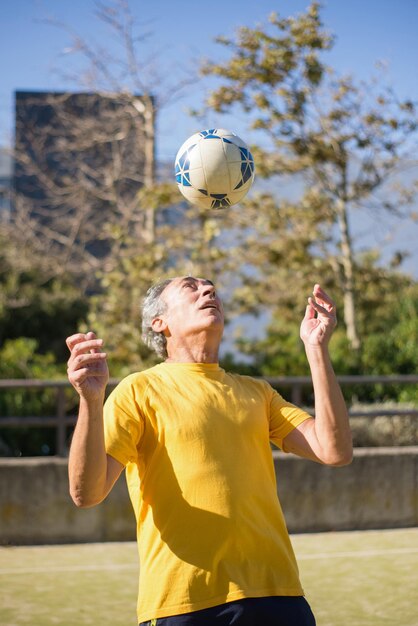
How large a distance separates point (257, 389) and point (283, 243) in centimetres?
1068

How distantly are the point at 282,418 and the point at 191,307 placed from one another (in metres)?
0.51

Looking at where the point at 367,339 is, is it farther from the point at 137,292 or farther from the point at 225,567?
the point at 225,567

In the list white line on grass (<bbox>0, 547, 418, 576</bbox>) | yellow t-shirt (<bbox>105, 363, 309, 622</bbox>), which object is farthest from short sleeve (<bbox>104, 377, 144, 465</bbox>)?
white line on grass (<bbox>0, 547, 418, 576</bbox>)

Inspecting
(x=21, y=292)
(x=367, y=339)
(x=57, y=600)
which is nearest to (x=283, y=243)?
(x=367, y=339)

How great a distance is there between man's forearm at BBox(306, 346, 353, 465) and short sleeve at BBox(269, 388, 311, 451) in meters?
0.20

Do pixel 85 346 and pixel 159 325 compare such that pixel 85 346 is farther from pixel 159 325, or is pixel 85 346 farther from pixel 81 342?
pixel 159 325

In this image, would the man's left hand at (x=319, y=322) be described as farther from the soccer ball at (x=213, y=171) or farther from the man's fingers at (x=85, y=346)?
the soccer ball at (x=213, y=171)

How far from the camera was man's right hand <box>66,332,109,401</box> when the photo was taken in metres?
2.59

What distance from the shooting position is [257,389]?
10.4ft

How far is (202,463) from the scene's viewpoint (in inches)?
112

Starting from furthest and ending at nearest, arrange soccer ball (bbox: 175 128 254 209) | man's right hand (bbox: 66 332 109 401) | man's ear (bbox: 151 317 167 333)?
1. soccer ball (bbox: 175 128 254 209)
2. man's ear (bbox: 151 317 167 333)
3. man's right hand (bbox: 66 332 109 401)

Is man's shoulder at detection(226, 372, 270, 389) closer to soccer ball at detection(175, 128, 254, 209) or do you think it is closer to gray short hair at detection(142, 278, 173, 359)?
gray short hair at detection(142, 278, 173, 359)

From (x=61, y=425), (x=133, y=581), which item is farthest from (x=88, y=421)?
(x=61, y=425)

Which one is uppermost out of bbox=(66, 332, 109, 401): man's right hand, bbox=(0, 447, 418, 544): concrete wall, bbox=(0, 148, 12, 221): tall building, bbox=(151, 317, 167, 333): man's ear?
bbox=(0, 148, 12, 221): tall building
